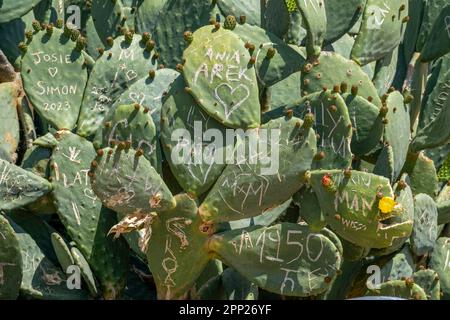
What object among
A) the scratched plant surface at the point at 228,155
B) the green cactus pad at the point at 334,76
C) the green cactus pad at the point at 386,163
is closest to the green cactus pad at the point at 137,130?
the scratched plant surface at the point at 228,155

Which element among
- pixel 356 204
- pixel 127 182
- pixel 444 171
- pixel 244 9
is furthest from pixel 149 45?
pixel 444 171

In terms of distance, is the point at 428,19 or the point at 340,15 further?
the point at 428,19

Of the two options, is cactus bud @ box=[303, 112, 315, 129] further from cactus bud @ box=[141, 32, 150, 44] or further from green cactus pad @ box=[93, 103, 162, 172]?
cactus bud @ box=[141, 32, 150, 44]

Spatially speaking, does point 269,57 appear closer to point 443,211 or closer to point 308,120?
point 308,120

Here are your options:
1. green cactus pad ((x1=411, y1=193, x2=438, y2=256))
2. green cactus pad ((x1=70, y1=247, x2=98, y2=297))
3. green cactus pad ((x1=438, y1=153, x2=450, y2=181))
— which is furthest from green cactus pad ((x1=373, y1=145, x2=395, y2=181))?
green cactus pad ((x1=438, y1=153, x2=450, y2=181))

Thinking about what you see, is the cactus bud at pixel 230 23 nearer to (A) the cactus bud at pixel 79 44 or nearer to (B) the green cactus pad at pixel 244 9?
(B) the green cactus pad at pixel 244 9
